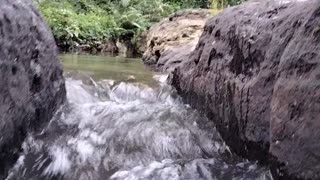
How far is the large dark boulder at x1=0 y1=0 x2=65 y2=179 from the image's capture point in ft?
8.14

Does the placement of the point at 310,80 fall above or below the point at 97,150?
above

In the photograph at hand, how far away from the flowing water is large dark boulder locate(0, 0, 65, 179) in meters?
0.14

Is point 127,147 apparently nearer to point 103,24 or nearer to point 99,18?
point 103,24

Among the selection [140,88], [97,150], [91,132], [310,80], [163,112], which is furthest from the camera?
[140,88]

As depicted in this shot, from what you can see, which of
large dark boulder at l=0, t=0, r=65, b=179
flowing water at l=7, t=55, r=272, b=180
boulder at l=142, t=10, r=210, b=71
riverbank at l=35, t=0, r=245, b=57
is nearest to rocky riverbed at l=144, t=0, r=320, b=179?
flowing water at l=7, t=55, r=272, b=180

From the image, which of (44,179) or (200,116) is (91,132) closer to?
(44,179)

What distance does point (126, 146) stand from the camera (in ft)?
9.84

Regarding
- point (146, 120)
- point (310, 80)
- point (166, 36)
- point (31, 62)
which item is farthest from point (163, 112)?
point (166, 36)

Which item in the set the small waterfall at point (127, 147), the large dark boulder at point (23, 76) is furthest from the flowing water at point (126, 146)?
the large dark boulder at point (23, 76)

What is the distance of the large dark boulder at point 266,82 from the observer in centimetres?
209

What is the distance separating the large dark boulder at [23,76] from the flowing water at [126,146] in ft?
0.45

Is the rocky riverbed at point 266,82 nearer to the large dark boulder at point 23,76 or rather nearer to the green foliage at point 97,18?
the large dark boulder at point 23,76

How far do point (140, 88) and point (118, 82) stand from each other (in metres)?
0.36

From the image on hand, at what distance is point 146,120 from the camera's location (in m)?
3.53
